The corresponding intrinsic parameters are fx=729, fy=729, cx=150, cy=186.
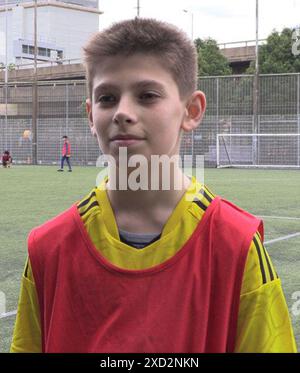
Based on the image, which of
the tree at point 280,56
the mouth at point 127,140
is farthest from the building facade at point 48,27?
the mouth at point 127,140

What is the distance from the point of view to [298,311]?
4.60 metres

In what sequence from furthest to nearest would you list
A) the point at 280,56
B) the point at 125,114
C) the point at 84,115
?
the point at 280,56
the point at 84,115
the point at 125,114

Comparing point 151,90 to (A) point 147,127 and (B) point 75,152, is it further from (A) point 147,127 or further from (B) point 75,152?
(B) point 75,152

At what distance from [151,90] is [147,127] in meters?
0.10

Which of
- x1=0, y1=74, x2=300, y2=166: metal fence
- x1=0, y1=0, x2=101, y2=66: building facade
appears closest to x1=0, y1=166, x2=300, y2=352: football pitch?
x1=0, y1=74, x2=300, y2=166: metal fence

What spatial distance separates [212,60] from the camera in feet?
150

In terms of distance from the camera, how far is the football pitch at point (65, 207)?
16.8 ft

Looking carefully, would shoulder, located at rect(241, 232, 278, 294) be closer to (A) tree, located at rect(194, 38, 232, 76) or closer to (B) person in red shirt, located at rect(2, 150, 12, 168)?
(B) person in red shirt, located at rect(2, 150, 12, 168)

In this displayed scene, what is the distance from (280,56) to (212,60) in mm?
6646

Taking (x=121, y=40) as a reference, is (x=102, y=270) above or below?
below

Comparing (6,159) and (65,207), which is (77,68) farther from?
(65,207)

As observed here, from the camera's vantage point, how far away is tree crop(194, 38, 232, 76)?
45.2m

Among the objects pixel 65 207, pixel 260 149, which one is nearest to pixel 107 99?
pixel 65 207

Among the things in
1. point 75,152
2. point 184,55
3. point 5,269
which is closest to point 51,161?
point 75,152
